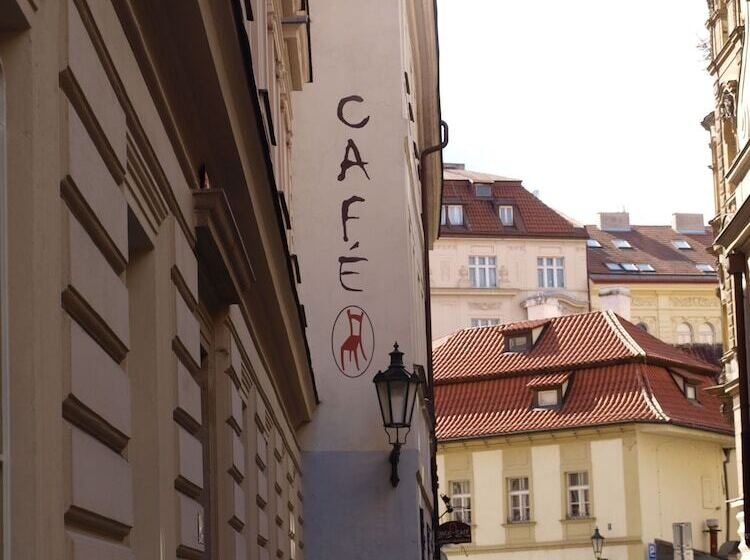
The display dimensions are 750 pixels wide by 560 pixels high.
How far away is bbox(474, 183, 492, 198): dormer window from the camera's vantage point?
71.9m

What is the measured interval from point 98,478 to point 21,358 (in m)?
0.96

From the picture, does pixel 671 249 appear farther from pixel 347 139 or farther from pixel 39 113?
pixel 39 113

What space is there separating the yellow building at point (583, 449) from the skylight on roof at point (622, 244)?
93.0 ft

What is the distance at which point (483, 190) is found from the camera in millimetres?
71875

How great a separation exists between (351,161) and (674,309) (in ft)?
190

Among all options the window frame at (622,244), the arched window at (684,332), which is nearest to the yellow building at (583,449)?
the arched window at (684,332)

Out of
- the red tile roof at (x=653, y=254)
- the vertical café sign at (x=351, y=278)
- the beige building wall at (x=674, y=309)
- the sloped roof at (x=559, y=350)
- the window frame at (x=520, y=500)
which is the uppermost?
the red tile roof at (x=653, y=254)

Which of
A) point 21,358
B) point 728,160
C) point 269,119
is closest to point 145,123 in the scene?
point 21,358

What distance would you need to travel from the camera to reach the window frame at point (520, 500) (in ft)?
158

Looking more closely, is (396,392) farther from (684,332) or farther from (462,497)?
(684,332)

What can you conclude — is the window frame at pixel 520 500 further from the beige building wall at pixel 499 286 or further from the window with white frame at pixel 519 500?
the beige building wall at pixel 499 286

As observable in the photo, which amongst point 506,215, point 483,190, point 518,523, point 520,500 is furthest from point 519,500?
point 483,190

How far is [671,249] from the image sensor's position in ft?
263

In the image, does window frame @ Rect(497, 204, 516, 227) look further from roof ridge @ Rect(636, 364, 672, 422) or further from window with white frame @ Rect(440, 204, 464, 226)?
roof ridge @ Rect(636, 364, 672, 422)
